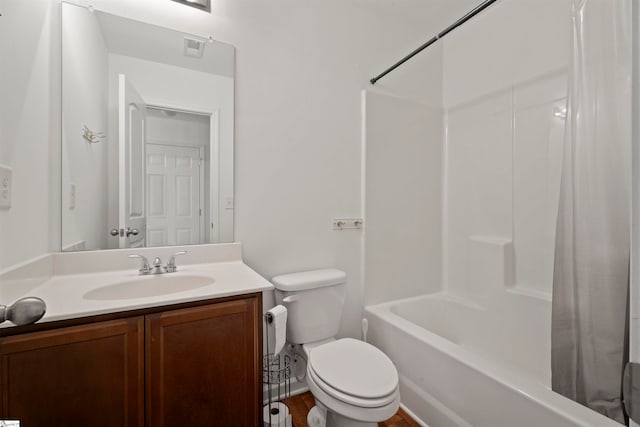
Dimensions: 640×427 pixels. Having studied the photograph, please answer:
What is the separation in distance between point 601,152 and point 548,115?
2.81 feet

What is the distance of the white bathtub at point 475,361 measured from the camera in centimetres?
107

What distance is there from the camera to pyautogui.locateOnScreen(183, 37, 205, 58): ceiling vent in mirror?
1.50m

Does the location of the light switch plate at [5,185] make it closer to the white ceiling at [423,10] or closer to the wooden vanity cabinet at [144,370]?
the wooden vanity cabinet at [144,370]

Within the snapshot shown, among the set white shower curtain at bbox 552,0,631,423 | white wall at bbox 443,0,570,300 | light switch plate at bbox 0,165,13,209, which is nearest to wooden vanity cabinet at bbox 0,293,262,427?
light switch plate at bbox 0,165,13,209

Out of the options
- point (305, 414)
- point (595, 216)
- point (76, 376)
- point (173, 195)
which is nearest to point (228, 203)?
point (173, 195)

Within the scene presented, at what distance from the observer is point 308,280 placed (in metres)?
1.60

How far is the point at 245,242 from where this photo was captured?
5.38 ft

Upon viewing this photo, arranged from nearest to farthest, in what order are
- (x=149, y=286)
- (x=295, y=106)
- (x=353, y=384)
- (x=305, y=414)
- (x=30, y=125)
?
(x=30, y=125)
(x=353, y=384)
(x=149, y=286)
(x=305, y=414)
(x=295, y=106)

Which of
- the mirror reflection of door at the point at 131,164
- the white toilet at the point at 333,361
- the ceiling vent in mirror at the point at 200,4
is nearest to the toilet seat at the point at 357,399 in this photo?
the white toilet at the point at 333,361

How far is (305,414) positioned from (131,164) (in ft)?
5.19

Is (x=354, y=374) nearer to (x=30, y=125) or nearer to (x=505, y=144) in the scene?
(x=30, y=125)

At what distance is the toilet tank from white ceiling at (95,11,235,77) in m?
1.18

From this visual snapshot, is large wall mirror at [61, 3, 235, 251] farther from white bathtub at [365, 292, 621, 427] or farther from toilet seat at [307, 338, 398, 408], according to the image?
white bathtub at [365, 292, 621, 427]

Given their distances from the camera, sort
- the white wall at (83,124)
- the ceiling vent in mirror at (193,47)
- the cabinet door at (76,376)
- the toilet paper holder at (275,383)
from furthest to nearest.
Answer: the ceiling vent in mirror at (193,47)
the toilet paper holder at (275,383)
the white wall at (83,124)
the cabinet door at (76,376)
